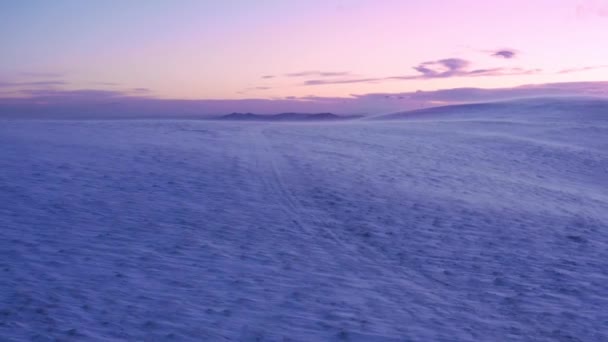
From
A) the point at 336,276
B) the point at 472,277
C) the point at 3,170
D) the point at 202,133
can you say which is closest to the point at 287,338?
the point at 336,276

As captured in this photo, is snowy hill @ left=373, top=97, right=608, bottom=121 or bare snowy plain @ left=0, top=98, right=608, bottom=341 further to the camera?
snowy hill @ left=373, top=97, right=608, bottom=121

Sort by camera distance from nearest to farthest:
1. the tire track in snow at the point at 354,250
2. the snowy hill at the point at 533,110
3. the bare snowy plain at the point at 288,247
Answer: the bare snowy plain at the point at 288,247
the tire track in snow at the point at 354,250
the snowy hill at the point at 533,110

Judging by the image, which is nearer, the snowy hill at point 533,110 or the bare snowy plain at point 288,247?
the bare snowy plain at point 288,247

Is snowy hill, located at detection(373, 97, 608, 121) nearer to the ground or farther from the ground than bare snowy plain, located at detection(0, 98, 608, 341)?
farther from the ground

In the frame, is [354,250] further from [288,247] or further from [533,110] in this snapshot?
[533,110]

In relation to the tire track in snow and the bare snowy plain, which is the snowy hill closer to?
the bare snowy plain

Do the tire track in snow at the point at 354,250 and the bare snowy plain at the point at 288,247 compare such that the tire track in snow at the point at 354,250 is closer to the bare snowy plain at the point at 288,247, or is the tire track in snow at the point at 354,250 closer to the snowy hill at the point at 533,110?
the bare snowy plain at the point at 288,247

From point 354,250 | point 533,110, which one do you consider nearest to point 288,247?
point 354,250

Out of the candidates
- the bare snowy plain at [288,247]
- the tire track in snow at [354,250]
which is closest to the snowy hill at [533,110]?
the bare snowy plain at [288,247]

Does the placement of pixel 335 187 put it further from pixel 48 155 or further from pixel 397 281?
pixel 48 155

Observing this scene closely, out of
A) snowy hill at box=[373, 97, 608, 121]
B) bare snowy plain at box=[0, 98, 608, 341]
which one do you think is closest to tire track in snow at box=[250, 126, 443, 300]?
bare snowy plain at box=[0, 98, 608, 341]
